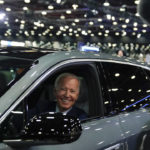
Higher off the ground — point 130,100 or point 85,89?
point 85,89

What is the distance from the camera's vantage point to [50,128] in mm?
1564

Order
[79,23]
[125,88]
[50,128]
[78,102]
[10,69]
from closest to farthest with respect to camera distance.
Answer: [50,128] → [10,69] → [78,102] → [125,88] → [79,23]

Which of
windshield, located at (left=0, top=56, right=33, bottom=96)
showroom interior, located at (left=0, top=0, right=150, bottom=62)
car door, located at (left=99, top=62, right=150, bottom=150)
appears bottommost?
car door, located at (left=99, top=62, right=150, bottom=150)

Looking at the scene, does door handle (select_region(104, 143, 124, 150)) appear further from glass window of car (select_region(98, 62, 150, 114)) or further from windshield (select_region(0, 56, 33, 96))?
windshield (select_region(0, 56, 33, 96))

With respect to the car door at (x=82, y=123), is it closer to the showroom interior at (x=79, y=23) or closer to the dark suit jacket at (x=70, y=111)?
the dark suit jacket at (x=70, y=111)

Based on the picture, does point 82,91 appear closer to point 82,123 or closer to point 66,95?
point 66,95

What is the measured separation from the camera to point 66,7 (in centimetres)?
2691

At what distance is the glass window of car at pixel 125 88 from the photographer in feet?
8.34

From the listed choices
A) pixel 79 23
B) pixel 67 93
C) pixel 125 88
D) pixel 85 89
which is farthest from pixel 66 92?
pixel 79 23

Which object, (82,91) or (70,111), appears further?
(82,91)

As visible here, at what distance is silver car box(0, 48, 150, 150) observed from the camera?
5.22 feet

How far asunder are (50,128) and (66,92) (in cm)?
75

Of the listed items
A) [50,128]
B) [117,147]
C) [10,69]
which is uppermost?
[10,69]

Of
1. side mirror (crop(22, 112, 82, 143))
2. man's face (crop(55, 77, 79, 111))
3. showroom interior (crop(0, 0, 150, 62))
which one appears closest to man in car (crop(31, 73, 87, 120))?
man's face (crop(55, 77, 79, 111))
